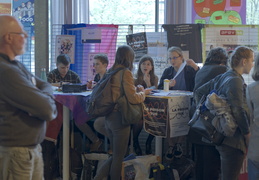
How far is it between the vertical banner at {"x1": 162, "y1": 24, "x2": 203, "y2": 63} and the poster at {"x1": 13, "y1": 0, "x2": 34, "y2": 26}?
2.34m

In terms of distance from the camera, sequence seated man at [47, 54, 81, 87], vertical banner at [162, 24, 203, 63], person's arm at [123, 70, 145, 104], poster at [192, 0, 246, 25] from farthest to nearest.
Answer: poster at [192, 0, 246, 25], vertical banner at [162, 24, 203, 63], seated man at [47, 54, 81, 87], person's arm at [123, 70, 145, 104]

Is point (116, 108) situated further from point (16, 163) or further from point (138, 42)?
point (138, 42)

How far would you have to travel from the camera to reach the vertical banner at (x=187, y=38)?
517 centimetres

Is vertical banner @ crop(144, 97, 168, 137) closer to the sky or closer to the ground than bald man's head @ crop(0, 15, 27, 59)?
closer to the ground

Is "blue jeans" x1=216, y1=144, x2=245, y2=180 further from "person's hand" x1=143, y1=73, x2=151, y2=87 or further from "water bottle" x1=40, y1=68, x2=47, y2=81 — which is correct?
"water bottle" x1=40, y1=68, x2=47, y2=81

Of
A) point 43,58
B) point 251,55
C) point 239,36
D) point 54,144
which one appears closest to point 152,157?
point 54,144

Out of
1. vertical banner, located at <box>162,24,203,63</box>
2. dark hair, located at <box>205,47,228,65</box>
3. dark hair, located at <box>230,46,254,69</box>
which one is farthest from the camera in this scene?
vertical banner, located at <box>162,24,203,63</box>

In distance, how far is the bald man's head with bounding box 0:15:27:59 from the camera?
2.05m

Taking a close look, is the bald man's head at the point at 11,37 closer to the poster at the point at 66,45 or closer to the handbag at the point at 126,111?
the handbag at the point at 126,111

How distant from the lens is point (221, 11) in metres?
5.83

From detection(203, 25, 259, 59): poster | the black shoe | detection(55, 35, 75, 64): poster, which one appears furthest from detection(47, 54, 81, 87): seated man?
detection(203, 25, 259, 59): poster

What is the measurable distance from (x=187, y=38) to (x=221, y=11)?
1.02m

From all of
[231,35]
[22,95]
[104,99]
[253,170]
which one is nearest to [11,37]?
[22,95]

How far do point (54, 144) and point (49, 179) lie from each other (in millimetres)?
398
